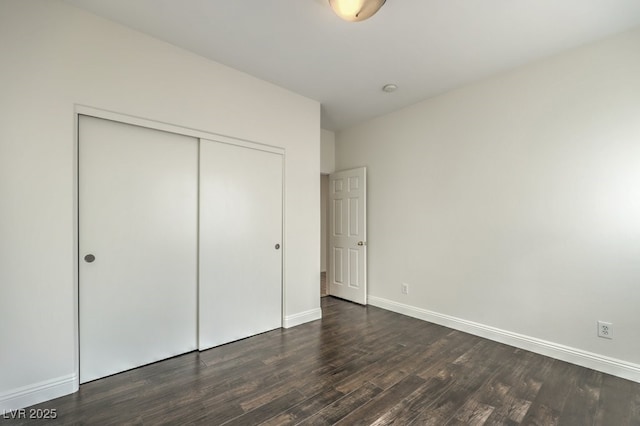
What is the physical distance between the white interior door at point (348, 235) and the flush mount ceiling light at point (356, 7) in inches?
93.4

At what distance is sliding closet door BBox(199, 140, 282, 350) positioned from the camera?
265 cm

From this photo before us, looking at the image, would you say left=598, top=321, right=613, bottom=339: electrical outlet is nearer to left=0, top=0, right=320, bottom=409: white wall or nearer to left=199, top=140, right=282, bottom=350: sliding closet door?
left=199, top=140, right=282, bottom=350: sliding closet door

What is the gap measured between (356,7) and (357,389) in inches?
105

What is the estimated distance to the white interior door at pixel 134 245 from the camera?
2.07 meters

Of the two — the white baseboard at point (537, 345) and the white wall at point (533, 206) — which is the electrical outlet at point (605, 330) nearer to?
the white wall at point (533, 206)

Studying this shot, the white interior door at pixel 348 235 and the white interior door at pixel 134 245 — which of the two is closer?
the white interior door at pixel 134 245

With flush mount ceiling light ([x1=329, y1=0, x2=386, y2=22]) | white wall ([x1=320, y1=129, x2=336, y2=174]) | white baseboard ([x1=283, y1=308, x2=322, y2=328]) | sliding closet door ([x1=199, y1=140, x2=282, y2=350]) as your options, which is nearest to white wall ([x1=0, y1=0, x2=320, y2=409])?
sliding closet door ([x1=199, y1=140, x2=282, y2=350])

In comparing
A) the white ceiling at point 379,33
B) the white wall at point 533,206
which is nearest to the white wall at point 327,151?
the white wall at point 533,206

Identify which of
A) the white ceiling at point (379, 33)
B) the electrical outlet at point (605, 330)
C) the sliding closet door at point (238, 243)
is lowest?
the electrical outlet at point (605, 330)

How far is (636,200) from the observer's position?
7.04 feet

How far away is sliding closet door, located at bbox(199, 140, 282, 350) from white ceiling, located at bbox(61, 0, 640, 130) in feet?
3.05

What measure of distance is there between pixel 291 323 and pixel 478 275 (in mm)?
2200

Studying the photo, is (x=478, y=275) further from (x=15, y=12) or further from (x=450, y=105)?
(x=15, y=12)

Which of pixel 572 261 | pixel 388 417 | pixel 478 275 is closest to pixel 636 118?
pixel 572 261
